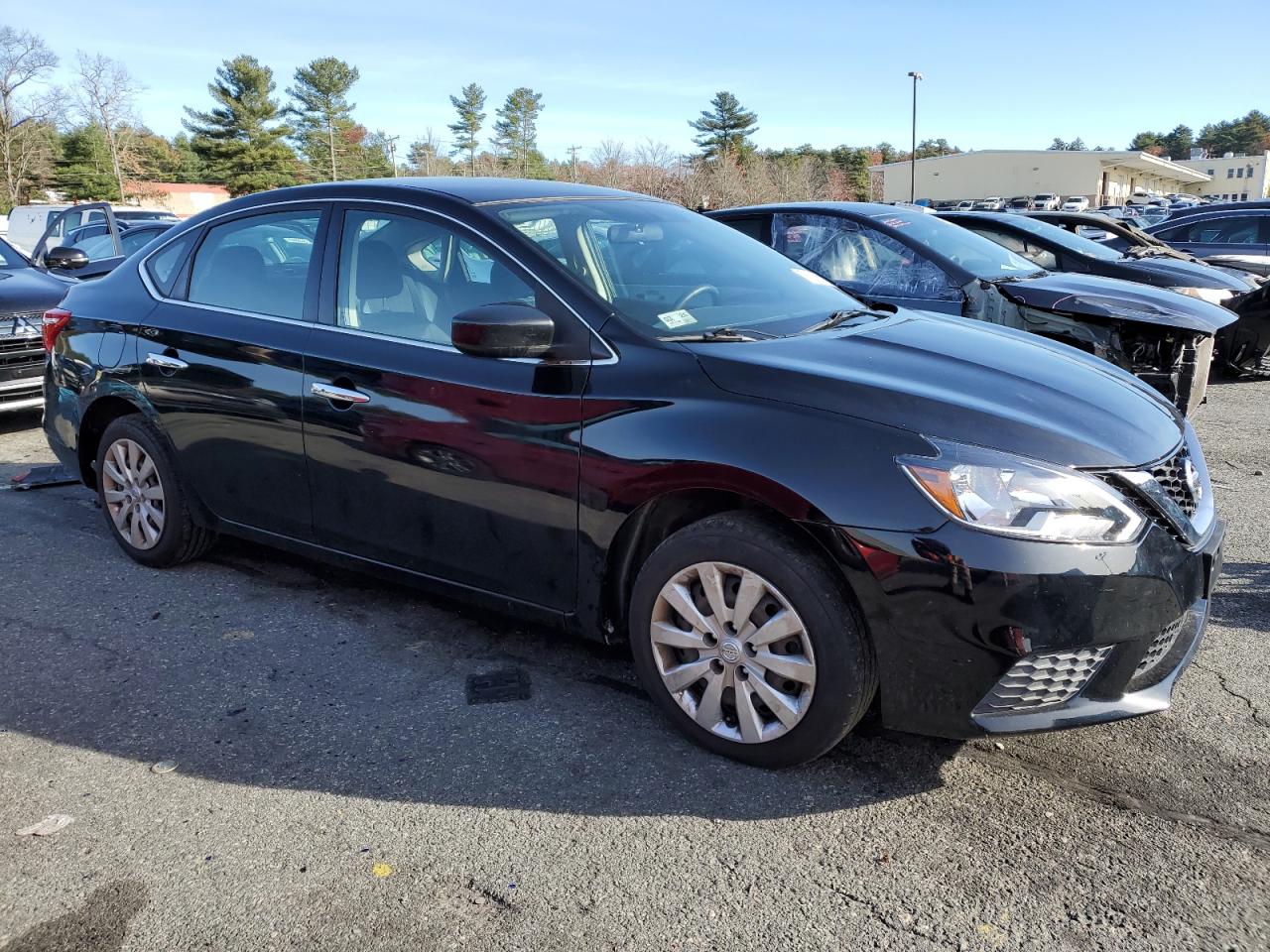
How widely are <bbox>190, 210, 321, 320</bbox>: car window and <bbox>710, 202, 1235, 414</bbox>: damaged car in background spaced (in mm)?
3439

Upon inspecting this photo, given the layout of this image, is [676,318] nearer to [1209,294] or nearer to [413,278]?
[413,278]

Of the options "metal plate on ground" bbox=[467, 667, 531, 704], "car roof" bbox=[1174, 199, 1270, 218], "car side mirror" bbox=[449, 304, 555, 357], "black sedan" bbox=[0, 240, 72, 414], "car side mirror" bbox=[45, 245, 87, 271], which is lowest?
"metal plate on ground" bbox=[467, 667, 531, 704]

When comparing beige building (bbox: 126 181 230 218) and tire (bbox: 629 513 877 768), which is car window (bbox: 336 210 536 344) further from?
beige building (bbox: 126 181 230 218)

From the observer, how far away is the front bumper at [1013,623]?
2502 mm

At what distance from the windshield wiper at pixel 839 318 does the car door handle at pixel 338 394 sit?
1548 millimetres

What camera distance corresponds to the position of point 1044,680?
2.60 m

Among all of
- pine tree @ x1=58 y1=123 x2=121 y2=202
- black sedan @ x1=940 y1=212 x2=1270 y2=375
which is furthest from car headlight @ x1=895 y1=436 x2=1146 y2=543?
pine tree @ x1=58 y1=123 x2=121 y2=202

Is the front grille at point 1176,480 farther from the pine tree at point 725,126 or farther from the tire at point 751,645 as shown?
the pine tree at point 725,126

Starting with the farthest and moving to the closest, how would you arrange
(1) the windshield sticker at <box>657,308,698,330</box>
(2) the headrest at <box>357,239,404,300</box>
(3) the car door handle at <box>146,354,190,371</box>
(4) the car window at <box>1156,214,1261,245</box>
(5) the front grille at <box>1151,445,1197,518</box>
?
(4) the car window at <box>1156,214,1261,245</box>, (3) the car door handle at <box>146,354,190,371</box>, (2) the headrest at <box>357,239,404,300</box>, (1) the windshield sticker at <box>657,308,698,330</box>, (5) the front grille at <box>1151,445,1197,518</box>

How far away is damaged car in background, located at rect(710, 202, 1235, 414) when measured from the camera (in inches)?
256

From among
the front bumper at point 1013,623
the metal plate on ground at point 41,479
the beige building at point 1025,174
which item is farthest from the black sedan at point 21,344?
the beige building at point 1025,174

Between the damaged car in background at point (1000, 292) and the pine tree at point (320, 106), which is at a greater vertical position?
the pine tree at point (320, 106)

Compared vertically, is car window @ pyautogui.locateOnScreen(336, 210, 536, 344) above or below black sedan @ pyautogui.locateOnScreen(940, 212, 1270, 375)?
above

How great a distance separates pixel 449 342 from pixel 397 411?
0.30 metres
